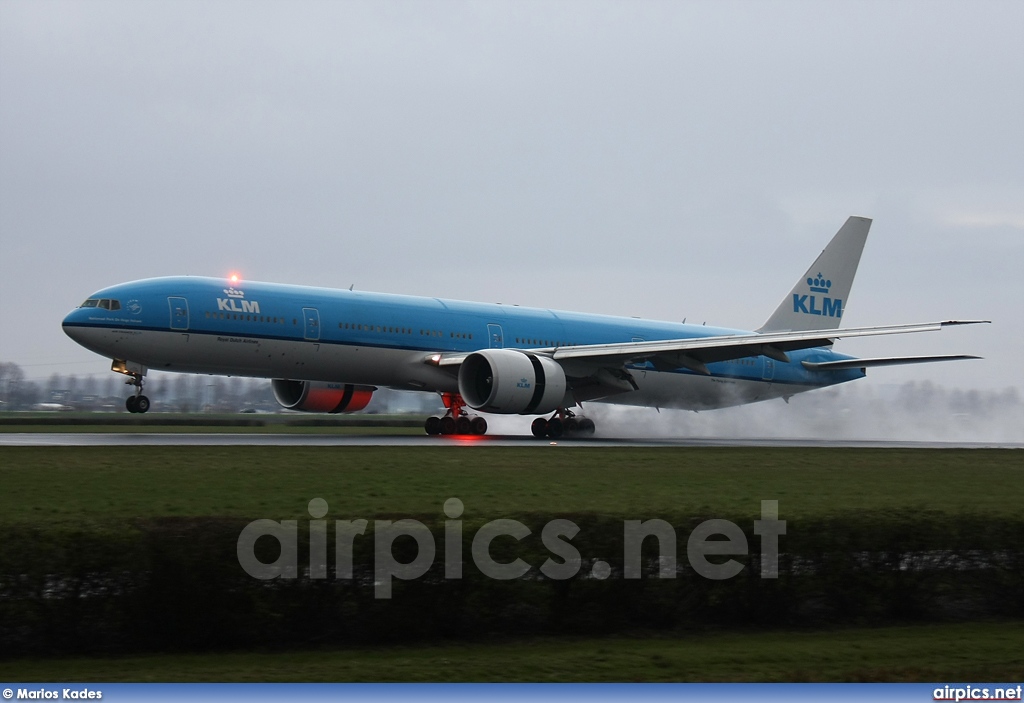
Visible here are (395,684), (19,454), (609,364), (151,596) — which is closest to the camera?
(395,684)

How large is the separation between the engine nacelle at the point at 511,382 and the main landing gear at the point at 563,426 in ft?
11.4

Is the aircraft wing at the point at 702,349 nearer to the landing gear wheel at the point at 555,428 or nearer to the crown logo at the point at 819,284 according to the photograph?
the landing gear wheel at the point at 555,428

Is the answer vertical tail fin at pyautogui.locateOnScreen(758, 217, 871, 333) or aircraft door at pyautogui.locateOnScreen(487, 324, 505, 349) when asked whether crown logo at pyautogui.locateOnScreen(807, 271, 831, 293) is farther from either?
aircraft door at pyautogui.locateOnScreen(487, 324, 505, 349)

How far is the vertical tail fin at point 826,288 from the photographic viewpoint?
47.1 m

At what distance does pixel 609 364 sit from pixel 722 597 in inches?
1096

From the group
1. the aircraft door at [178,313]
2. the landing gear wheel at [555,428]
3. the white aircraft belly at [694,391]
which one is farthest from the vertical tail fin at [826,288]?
the aircraft door at [178,313]

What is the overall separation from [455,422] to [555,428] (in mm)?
3601

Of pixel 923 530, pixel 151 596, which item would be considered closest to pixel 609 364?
pixel 923 530

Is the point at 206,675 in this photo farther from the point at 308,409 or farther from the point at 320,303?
the point at 308,409

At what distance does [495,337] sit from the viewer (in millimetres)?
38688

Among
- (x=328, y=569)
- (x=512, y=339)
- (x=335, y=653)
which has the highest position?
(x=512, y=339)

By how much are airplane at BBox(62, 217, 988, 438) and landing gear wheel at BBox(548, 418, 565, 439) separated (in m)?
0.04

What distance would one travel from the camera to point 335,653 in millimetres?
8539

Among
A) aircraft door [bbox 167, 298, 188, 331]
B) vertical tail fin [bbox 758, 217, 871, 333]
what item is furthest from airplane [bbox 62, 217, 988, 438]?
vertical tail fin [bbox 758, 217, 871, 333]
